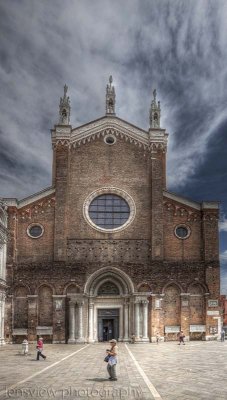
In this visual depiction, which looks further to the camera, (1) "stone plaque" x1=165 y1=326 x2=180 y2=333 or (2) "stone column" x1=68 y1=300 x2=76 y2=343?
(1) "stone plaque" x1=165 y1=326 x2=180 y2=333

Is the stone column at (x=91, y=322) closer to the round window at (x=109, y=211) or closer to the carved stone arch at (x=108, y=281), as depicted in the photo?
the carved stone arch at (x=108, y=281)

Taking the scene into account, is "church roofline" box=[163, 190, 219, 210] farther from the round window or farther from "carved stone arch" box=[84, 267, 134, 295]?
"carved stone arch" box=[84, 267, 134, 295]

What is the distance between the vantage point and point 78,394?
39.5 ft

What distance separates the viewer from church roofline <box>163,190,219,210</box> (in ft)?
127

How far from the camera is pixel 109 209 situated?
39.3 meters

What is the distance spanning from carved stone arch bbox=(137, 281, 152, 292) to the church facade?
2.9 inches

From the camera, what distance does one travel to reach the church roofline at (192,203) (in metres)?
38.6

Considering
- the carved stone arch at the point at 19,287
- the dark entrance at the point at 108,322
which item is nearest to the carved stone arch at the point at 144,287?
the dark entrance at the point at 108,322

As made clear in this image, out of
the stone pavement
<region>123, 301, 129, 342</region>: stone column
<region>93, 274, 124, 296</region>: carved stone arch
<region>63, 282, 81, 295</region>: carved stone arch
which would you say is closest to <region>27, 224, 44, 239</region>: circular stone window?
<region>63, 282, 81, 295</region>: carved stone arch

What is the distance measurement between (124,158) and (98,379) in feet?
87.4

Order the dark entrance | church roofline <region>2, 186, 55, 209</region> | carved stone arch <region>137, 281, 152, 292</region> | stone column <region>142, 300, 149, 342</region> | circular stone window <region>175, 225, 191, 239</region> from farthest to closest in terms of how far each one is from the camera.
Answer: church roofline <region>2, 186, 55, 209</region>
circular stone window <region>175, 225, 191, 239</region>
the dark entrance
carved stone arch <region>137, 281, 152, 292</region>
stone column <region>142, 300, 149, 342</region>

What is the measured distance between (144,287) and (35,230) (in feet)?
31.1

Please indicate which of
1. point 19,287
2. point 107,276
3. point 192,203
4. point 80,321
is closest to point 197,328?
point 107,276

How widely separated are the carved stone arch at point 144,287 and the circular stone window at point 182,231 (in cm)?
454
